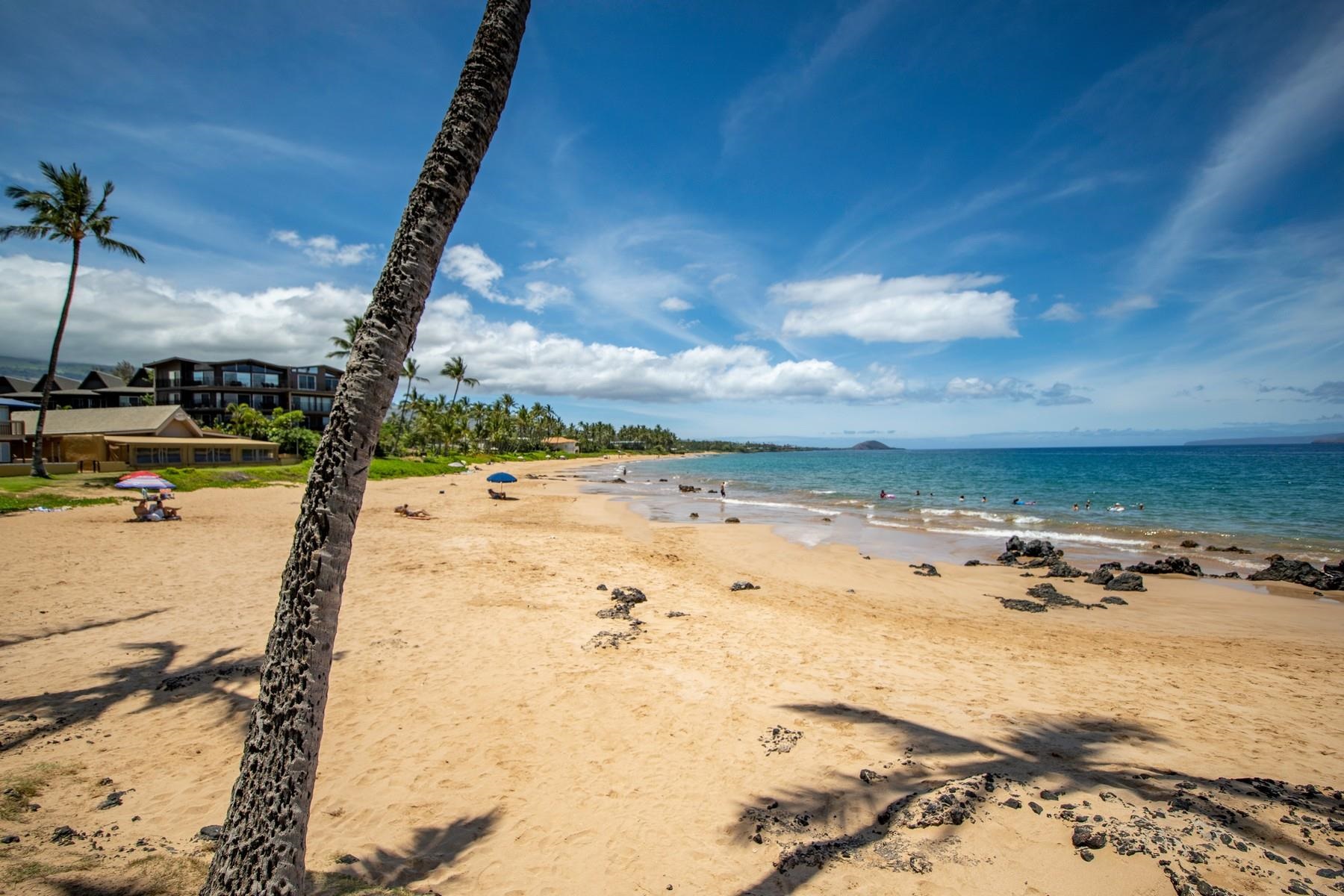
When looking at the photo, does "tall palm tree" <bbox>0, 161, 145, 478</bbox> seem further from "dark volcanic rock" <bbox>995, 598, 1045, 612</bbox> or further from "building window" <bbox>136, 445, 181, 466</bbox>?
"dark volcanic rock" <bbox>995, 598, 1045, 612</bbox>

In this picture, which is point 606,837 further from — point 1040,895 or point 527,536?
point 527,536

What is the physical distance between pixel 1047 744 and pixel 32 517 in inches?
1190

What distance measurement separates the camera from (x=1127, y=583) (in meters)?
16.2

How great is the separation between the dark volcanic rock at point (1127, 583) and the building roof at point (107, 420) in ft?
186

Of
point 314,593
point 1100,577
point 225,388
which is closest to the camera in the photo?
point 314,593

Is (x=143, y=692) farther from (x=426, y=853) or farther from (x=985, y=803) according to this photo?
(x=985, y=803)

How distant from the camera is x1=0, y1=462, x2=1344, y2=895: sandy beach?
441cm

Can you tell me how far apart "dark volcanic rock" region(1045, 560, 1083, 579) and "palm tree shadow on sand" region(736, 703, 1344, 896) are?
1326cm

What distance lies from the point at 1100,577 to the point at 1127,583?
79 cm

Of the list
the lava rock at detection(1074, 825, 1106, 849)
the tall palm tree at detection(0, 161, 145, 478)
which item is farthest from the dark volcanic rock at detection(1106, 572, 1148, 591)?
the tall palm tree at detection(0, 161, 145, 478)

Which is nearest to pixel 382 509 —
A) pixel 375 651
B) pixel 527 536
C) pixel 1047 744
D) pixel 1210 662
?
pixel 527 536

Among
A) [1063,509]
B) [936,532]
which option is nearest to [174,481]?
[936,532]

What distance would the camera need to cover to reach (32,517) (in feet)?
63.9

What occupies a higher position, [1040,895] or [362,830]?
[1040,895]
